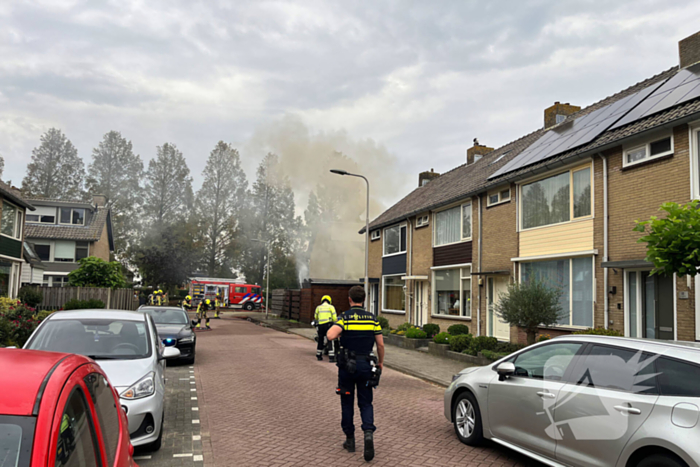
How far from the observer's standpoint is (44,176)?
5009 cm

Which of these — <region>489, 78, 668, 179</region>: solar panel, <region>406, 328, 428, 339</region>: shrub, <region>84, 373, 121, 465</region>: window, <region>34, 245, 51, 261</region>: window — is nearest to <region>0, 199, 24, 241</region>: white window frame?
<region>34, 245, 51, 261</region>: window

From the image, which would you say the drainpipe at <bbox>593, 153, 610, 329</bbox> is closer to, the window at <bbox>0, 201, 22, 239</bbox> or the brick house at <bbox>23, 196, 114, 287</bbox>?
the window at <bbox>0, 201, 22, 239</bbox>

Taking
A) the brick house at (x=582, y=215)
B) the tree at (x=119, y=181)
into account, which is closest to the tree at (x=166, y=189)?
the tree at (x=119, y=181)

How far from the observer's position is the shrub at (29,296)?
78.3ft

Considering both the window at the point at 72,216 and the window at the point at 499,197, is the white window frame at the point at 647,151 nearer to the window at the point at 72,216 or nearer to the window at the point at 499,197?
the window at the point at 499,197

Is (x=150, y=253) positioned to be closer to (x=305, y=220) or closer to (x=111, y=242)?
(x=111, y=242)

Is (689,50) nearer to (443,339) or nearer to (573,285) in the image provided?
(573,285)

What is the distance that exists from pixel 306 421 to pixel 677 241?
5.58m

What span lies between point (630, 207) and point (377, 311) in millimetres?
16275

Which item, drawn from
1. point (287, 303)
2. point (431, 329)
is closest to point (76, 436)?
point (431, 329)

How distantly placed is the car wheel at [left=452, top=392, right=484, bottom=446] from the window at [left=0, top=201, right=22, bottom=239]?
24049 millimetres

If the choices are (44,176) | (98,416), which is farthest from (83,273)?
(44,176)

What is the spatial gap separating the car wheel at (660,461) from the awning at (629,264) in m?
7.42

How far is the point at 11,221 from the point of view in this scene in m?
24.7
